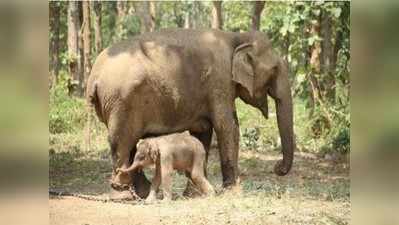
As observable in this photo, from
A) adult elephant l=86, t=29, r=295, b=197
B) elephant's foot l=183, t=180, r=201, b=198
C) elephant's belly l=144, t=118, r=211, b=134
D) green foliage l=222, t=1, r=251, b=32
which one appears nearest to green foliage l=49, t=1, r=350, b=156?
adult elephant l=86, t=29, r=295, b=197

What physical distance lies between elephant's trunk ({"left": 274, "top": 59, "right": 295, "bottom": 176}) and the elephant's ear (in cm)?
32

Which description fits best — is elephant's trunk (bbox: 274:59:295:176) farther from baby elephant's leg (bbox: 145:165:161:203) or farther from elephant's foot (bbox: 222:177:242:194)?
baby elephant's leg (bbox: 145:165:161:203)

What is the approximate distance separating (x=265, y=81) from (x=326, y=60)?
13.4 ft

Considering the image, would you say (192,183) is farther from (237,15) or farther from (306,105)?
(237,15)

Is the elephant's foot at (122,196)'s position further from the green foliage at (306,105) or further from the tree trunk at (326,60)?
the tree trunk at (326,60)

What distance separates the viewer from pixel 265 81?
6.68 meters

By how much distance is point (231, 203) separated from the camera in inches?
222

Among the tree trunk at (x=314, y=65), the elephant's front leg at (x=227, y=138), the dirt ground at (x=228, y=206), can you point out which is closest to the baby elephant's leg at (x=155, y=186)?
the dirt ground at (x=228, y=206)

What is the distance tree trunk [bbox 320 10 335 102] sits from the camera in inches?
376

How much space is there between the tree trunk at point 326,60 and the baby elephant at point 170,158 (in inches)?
160

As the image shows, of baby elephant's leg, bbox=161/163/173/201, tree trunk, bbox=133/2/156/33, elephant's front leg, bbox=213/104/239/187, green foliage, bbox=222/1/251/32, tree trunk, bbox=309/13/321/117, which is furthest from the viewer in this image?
green foliage, bbox=222/1/251/32

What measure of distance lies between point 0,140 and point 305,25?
867cm

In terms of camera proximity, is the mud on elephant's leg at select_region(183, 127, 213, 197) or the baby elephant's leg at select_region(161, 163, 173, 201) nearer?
the baby elephant's leg at select_region(161, 163, 173, 201)

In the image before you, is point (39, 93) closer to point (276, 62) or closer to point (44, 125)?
point (44, 125)
